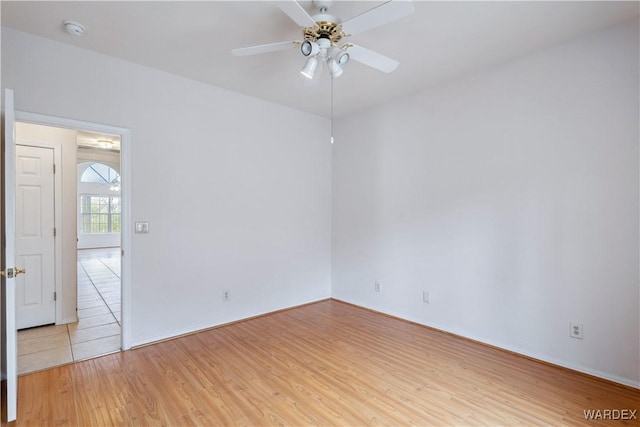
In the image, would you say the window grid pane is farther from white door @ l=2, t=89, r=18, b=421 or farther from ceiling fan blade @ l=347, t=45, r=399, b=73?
ceiling fan blade @ l=347, t=45, r=399, b=73

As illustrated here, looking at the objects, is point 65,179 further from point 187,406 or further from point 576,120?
point 576,120

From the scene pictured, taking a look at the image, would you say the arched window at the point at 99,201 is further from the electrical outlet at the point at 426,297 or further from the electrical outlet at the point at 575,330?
the electrical outlet at the point at 575,330

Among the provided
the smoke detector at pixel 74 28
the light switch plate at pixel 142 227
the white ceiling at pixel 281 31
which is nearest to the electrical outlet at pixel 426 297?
the white ceiling at pixel 281 31

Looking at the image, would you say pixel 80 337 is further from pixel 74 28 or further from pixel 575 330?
pixel 575 330

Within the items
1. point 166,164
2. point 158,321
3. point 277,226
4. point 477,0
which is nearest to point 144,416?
point 158,321

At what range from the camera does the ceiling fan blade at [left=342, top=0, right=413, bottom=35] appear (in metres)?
1.63

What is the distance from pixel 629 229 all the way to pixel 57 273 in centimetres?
559

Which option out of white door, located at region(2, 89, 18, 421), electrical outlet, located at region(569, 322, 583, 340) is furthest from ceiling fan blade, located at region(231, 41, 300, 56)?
electrical outlet, located at region(569, 322, 583, 340)

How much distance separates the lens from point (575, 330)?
8.44 feet

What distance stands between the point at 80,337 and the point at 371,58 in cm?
386

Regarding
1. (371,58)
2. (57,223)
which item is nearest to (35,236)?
(57,223)

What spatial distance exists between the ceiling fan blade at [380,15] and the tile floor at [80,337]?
3.38 meters

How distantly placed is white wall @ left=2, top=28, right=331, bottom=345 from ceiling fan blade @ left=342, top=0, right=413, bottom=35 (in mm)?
2158

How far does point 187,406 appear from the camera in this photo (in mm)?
2113
